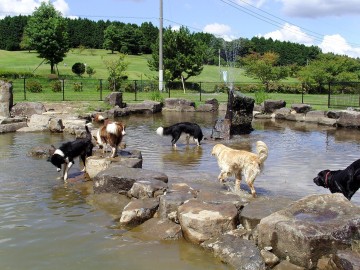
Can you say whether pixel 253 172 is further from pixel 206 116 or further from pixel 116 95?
pixel 116 95

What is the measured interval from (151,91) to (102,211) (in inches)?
1315

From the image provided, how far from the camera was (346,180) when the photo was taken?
7262 millimetres

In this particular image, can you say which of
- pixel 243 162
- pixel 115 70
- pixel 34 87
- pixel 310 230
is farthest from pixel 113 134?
pixel 115 70

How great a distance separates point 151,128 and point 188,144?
5.18 meters

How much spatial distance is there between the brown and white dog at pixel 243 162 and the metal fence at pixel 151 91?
2192 cm

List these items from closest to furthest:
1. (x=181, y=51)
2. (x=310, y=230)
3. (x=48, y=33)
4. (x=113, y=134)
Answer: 1. (x=310, y=230)
2. (x=113, y=134)
3. (x=181, y=51)
4. (x=48, y=33)

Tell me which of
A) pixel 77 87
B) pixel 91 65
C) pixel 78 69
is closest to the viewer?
pixel 77 87

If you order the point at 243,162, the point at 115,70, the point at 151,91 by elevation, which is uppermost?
the point at 115,70

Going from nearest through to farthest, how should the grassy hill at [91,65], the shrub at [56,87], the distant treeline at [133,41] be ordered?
the shrub at [56,87], the grassy hill at [91,65], the distant treeline at [133,41]

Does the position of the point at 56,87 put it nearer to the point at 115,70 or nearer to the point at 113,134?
the point at 115,70

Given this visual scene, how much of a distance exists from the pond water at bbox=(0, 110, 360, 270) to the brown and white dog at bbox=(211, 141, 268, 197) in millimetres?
984

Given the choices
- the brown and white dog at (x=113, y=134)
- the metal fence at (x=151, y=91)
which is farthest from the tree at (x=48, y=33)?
the brown and white dog at (x=113, y=134)

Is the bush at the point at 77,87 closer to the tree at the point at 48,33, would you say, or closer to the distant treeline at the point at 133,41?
the tree at the point at 48,33

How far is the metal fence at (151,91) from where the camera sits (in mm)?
32656
